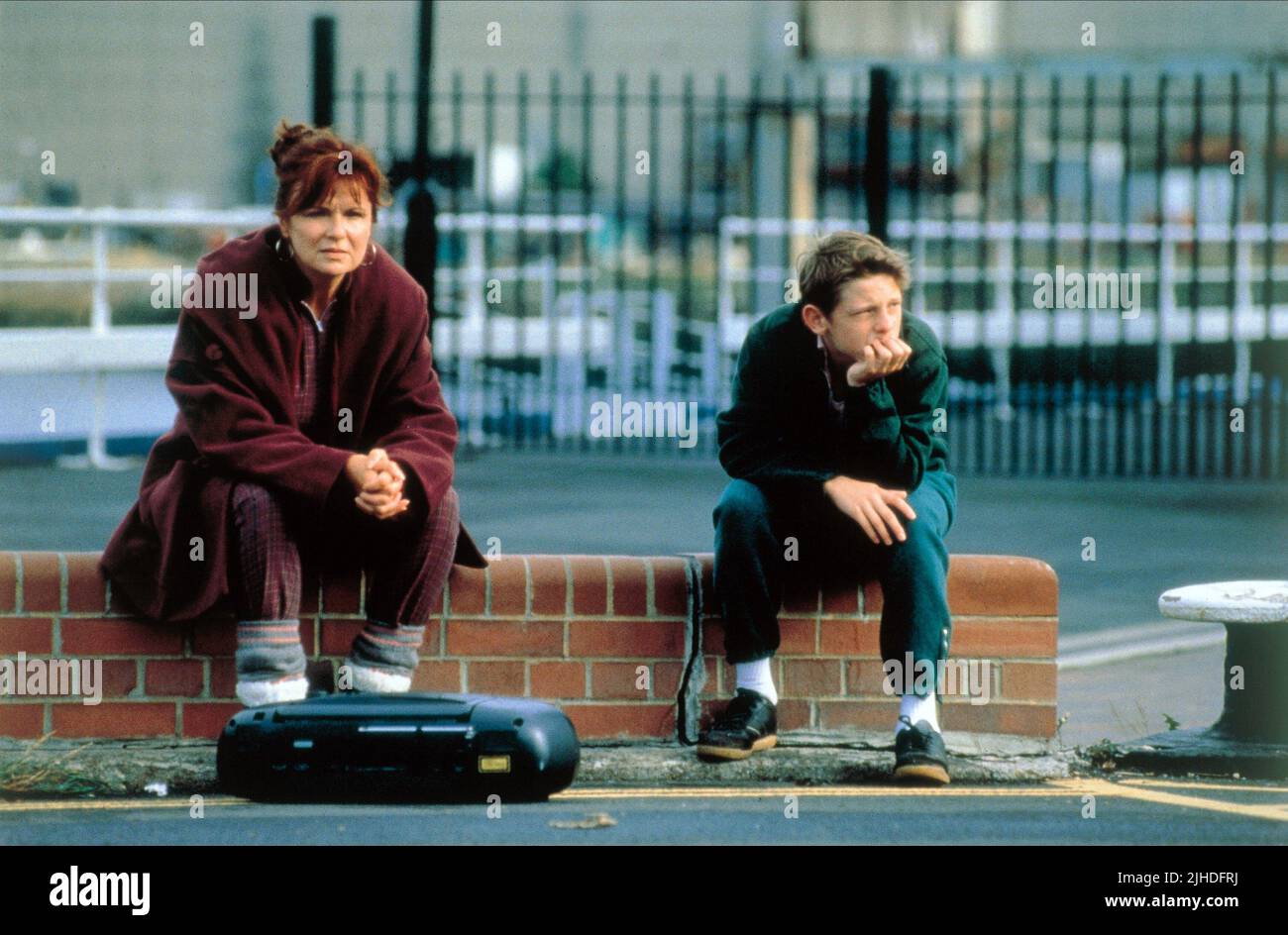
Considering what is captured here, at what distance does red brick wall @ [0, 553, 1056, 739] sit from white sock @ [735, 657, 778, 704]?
146 millimetres

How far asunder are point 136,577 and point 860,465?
1.69m

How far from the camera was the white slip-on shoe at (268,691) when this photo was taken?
4.61 m

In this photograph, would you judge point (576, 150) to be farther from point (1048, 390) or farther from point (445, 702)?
point (445, 702)

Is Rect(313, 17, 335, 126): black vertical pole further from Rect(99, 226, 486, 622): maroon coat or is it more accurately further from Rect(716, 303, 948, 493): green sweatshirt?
Rect(716, 303, 948, 493): green sweatshirt

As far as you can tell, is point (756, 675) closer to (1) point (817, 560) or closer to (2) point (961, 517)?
(1) point (817, 560)

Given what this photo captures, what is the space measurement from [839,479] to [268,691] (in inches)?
53.6

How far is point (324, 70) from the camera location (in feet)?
36.8

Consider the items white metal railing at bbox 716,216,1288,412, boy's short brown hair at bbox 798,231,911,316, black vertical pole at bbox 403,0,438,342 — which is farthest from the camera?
white metal railing at bbox 716,216,1288,412

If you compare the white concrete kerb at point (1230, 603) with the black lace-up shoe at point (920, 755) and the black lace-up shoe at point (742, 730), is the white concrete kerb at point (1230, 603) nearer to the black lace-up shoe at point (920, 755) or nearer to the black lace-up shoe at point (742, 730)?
the black lace-up shoe at point (920, 755)

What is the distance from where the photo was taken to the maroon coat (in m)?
4.58

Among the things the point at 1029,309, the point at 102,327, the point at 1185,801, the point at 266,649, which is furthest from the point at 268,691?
the point at 1029,309

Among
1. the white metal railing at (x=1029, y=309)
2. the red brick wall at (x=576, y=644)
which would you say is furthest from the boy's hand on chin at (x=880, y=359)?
the white metal railing at (x=1029, y=309)

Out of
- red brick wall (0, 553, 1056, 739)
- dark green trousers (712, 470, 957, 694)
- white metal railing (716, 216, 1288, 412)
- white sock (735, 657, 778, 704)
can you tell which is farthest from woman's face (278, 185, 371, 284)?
white metal railing (716, 216, 1288, 412)

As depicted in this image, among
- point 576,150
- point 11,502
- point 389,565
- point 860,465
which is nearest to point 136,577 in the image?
point 389,565
